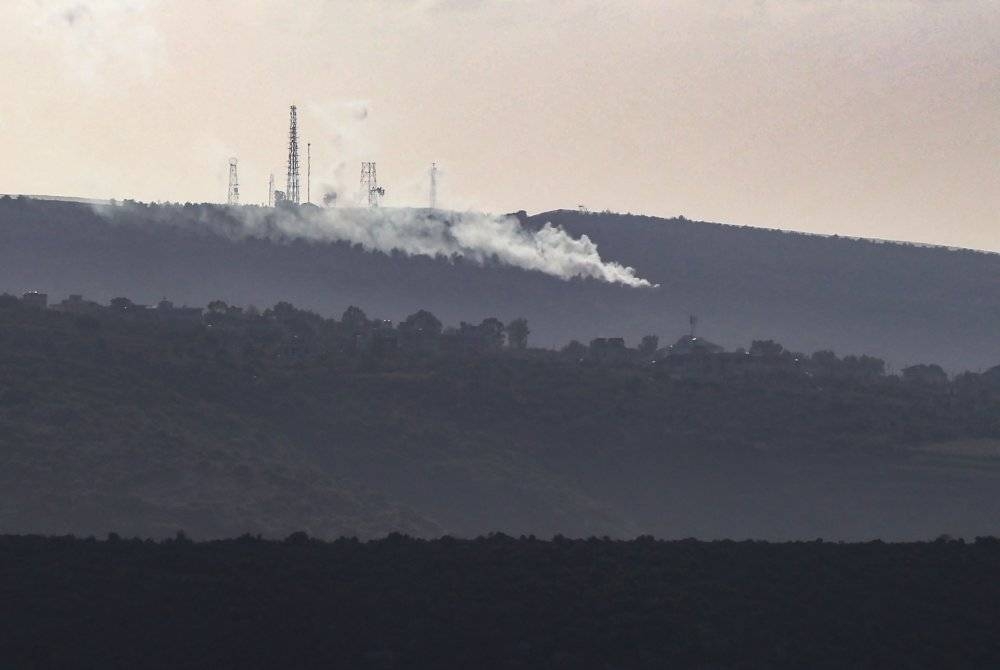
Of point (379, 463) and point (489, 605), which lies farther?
point (379, 463)

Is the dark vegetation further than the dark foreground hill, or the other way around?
the dark vegetation

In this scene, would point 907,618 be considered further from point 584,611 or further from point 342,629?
point 342,629

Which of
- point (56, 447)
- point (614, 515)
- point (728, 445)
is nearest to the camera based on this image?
point (56, 447)

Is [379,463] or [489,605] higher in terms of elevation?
[489,605]

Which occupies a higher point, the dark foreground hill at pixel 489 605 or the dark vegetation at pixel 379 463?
the dark foreground hill at pixel 489 605

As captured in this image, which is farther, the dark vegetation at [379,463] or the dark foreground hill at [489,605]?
the dark vegetation at [379,463]

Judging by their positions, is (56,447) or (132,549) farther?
(56,447)

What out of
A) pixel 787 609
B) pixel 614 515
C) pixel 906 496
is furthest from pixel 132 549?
A: pixel 906 496

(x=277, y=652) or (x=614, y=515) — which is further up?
(x=277, y=652)
